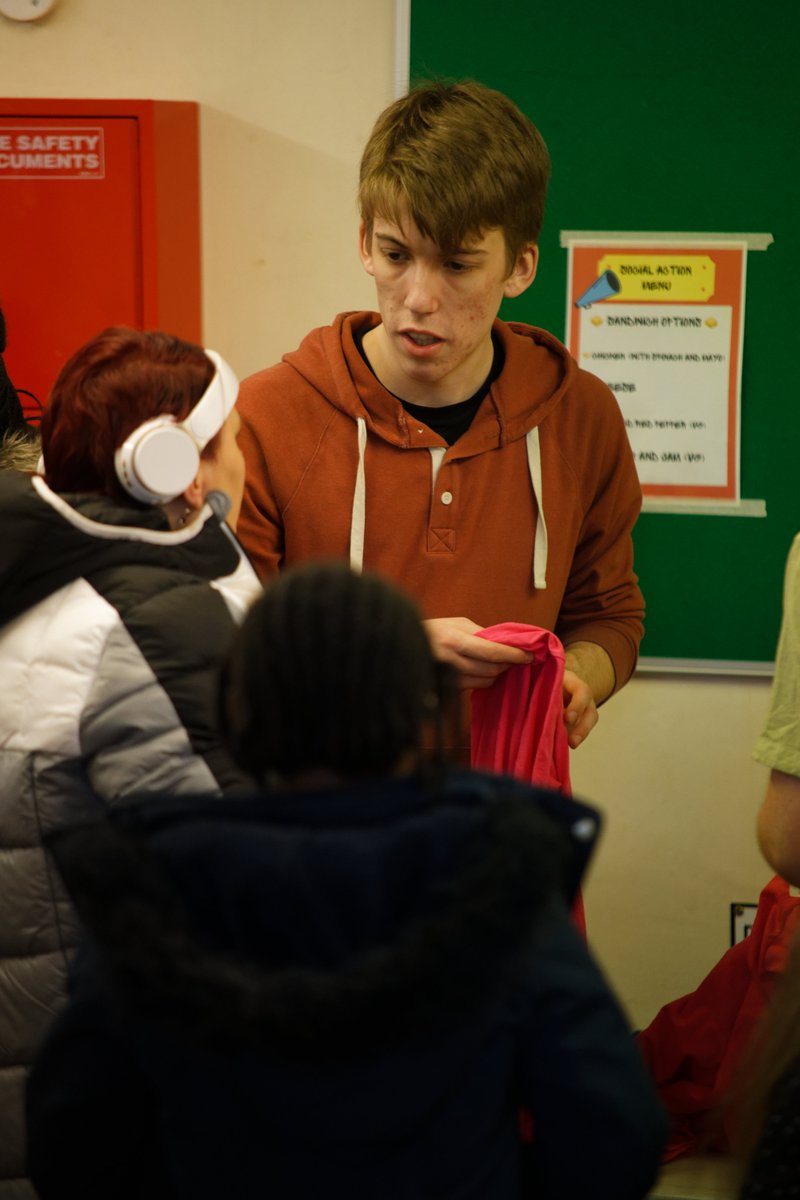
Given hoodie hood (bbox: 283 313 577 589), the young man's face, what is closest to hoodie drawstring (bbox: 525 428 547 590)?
Answer: hoodie hood (bbox: 283 313 577 589)

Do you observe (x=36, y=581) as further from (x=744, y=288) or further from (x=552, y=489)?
→ (x=744, y=288)

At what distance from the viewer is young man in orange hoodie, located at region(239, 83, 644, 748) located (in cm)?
188

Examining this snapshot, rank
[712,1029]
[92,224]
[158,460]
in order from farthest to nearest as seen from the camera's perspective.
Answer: [92,224]
[712,1029]
[158,460]

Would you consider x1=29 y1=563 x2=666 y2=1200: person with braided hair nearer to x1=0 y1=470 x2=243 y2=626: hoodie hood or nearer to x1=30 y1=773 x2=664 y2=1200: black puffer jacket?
x1=30 y1=773 x2=664 y2=1200: black puffer jacket

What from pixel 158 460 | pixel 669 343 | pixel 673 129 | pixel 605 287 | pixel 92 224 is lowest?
pixel 158 460

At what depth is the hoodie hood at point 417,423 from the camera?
1985 mm

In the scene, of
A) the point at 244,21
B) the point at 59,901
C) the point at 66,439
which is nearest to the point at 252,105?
the point at 244,21

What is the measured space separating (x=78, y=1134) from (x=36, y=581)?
56cm

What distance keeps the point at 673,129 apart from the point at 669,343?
462mm

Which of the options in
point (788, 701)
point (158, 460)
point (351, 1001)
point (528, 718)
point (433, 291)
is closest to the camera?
point (351, 1001)

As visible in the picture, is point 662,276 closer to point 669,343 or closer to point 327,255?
point 669,343

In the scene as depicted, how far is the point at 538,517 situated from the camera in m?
2.01

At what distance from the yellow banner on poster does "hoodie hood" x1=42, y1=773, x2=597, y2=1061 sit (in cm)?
208

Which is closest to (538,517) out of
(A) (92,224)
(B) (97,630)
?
(B) (97,630)
